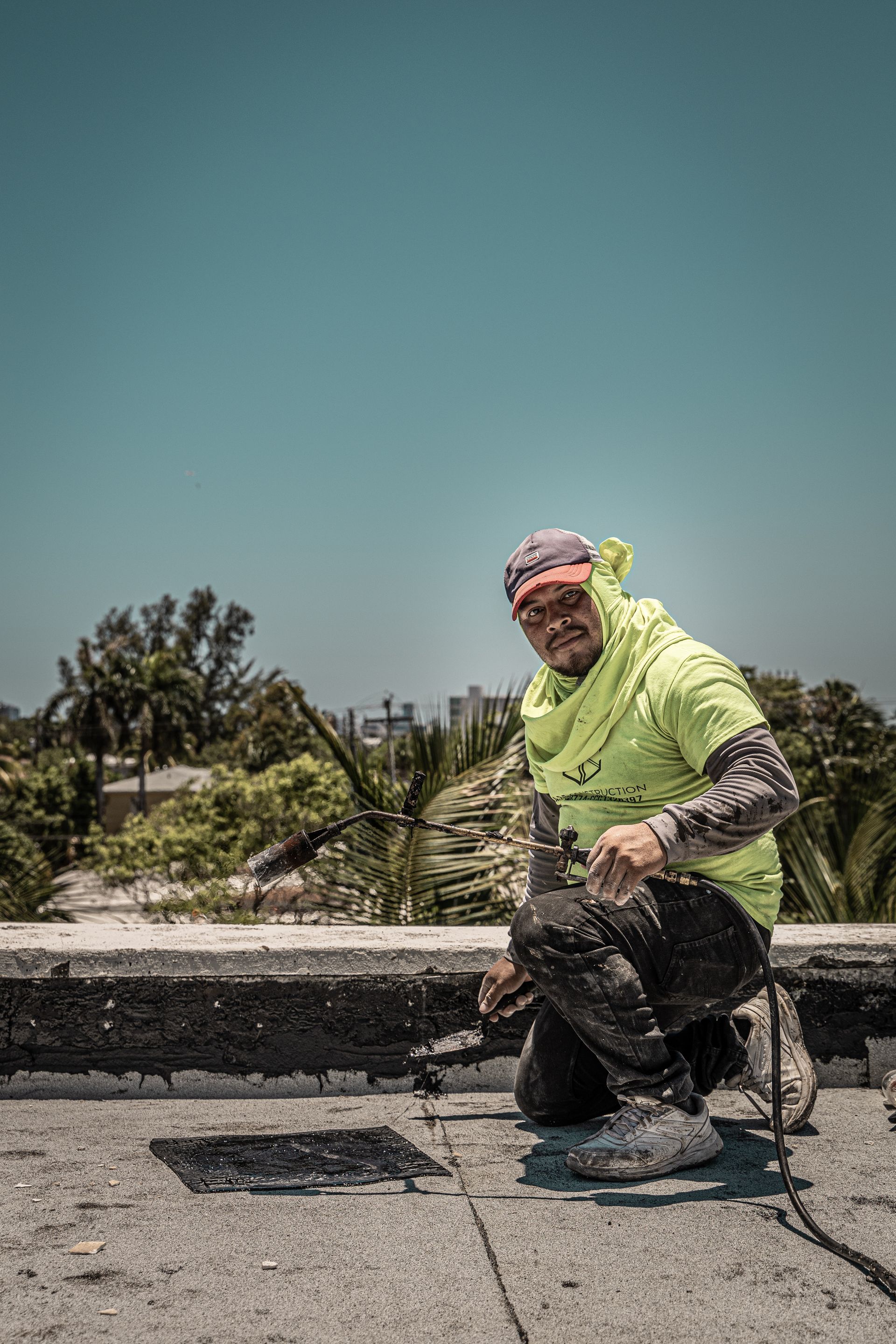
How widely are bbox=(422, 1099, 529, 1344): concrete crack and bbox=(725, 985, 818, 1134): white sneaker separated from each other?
770 mm

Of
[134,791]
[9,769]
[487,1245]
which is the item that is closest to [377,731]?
[487,1245]

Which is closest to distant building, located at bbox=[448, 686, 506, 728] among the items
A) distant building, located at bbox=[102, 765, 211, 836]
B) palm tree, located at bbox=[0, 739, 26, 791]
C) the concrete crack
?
the concrete crack

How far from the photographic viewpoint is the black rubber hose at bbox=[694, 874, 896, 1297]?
188 centimetres

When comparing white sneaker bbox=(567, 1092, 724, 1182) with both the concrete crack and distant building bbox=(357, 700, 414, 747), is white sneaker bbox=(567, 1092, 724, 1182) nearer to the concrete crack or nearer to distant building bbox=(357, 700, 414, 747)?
the concrete crack

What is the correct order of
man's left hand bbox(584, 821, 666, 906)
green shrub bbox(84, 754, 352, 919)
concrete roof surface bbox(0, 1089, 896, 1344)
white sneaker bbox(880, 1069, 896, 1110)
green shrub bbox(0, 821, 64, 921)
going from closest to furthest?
concrete roof surface bbox(0, 1089, 896, 1344)
man's left hand bbox(584, 821, 666, 906)
white sneaker bbox(880, 1069, 896, 1110)
green shrub bbox(0, 821, 64, 921)
green shrub bbox(84, 754, 352, 919)

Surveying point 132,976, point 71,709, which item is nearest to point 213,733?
point 71,709

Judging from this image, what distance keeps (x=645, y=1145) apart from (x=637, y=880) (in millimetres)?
651

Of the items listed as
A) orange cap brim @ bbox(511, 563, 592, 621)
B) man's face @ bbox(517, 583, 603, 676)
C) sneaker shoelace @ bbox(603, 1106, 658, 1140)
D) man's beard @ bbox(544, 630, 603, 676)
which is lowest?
sneaker shoelace @ bbox(603, 1106, 658, 1140)

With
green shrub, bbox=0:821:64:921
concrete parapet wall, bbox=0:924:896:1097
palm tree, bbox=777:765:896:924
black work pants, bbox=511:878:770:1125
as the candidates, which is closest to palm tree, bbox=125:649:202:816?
green shrub, bbox=0:821:64:921

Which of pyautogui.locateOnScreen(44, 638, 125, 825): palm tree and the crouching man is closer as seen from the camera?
the crouching man

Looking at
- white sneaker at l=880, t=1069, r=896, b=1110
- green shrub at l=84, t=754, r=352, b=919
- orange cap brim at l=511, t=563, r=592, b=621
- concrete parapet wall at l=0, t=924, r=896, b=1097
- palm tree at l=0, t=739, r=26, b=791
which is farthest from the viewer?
palm tree at l=0, t=739, r=26, b=791

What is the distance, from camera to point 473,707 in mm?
5945

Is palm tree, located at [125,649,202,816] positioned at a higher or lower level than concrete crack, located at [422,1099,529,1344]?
higher

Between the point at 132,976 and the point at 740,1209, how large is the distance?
1.78 metres
